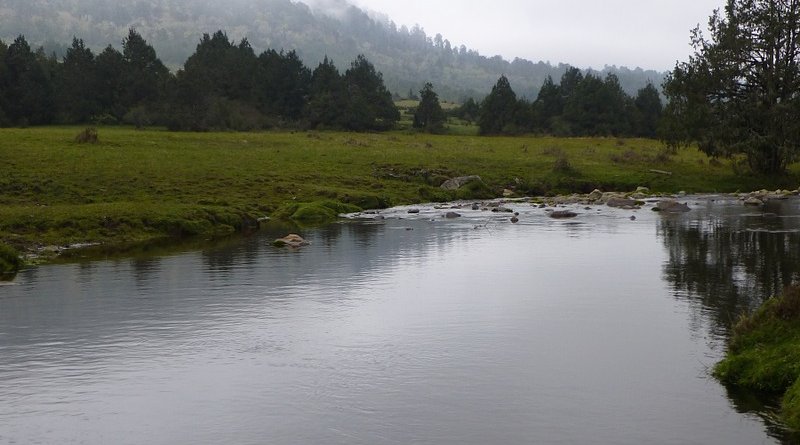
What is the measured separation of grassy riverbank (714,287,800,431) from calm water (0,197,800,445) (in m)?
0.60

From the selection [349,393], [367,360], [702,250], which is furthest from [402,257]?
[349,393]

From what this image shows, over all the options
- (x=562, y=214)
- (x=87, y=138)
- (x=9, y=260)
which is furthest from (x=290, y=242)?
(x=87, y=138)

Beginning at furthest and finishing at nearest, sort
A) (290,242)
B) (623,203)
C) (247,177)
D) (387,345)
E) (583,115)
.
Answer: (583,115), (247,177), (623,203), (290,242), (387,345)

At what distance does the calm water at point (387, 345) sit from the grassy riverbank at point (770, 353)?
60 cm

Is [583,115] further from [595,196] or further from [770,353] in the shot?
[770,353]

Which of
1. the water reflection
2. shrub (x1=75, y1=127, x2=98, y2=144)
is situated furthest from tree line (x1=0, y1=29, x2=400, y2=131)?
the water reflection

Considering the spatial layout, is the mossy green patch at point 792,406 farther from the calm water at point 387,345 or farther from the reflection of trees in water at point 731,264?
the calm water at point 387,345

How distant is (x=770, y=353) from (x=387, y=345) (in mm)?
9391

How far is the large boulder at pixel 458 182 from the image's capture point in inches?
2865

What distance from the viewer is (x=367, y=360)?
796 inches

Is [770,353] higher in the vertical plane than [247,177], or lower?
lower

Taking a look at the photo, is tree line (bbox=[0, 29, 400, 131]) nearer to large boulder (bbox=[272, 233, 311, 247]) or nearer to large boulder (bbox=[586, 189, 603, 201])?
large boulder (bbox=[586, 189, 603, 201])

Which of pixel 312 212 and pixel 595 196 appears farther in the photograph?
pixel 595 196

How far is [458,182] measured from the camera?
241ft
